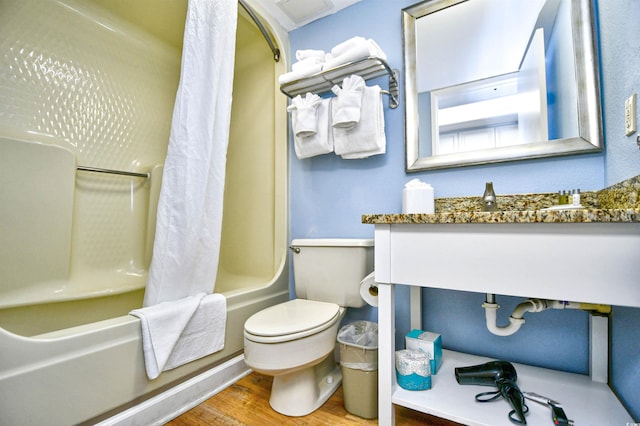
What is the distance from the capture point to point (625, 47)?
0.90m

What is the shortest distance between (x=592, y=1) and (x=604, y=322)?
1.21 meters

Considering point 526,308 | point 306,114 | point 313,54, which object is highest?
point 313,54

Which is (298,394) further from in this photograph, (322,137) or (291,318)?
(322,137)

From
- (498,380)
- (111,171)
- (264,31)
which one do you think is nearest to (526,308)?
(498,380)

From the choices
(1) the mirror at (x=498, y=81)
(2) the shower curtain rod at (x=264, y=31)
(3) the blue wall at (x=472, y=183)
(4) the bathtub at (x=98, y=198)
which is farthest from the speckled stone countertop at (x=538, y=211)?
(2) the shower curtain rod at (x=264, y=31)

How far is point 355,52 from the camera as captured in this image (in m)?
1.43

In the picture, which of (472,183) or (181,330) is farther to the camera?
(472,183)

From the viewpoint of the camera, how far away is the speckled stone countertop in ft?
2.16

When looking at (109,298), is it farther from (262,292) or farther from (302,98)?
(302,98)

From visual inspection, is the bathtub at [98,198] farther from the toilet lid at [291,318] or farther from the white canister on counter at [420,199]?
the white canister on counter at [420,199]

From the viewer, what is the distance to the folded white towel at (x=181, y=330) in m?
1.09

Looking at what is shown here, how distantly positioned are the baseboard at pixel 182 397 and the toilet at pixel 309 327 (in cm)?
27

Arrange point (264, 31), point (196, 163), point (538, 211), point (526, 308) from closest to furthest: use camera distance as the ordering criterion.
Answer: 1. point (538, 211)
2. point (526, 308)
3. point (196, 163)
4. point (264, 31)

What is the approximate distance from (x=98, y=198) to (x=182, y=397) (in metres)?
1.17
